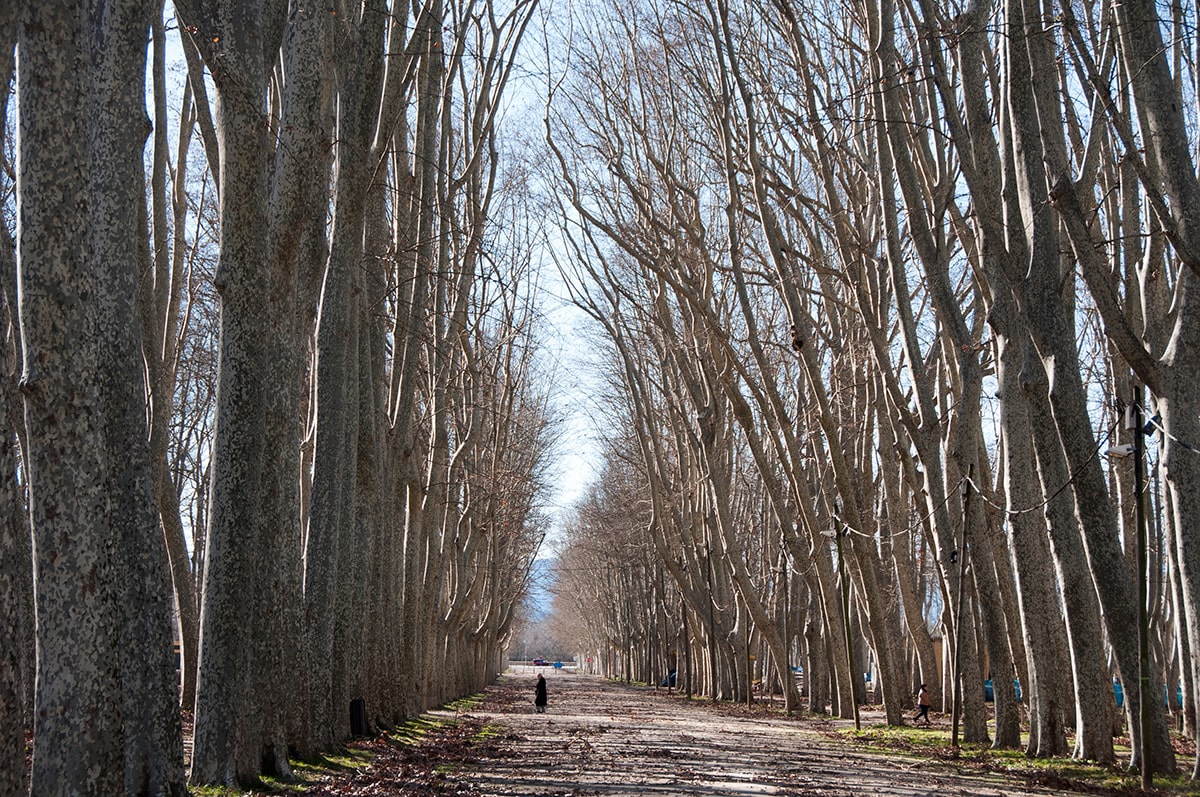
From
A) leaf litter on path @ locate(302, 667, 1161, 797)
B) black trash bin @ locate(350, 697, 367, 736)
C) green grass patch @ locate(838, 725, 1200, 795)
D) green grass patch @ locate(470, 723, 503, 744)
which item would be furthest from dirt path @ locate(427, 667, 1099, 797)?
black trash bin @ locate(350, 697, 367, 736)

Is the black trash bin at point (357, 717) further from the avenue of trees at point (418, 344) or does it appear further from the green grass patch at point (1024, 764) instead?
the green grass patch at point (1024, 764)

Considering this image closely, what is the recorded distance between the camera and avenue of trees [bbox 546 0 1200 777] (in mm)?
10484

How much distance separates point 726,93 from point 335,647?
1051 centimetres

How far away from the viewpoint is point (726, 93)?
1762 cm

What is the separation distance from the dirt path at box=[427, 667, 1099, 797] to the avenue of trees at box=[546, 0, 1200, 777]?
1.69 m

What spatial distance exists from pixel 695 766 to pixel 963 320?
22.0 ft

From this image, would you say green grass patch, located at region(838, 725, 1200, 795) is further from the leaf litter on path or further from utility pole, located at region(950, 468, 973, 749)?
utility pole, located at region(950, 468, 973, 749)

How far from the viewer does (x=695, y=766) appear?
→ 12.1 metres

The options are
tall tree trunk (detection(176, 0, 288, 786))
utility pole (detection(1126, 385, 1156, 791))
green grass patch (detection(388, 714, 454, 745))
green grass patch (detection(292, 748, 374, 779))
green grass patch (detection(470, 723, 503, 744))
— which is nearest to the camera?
tall tree trunk (detection(176, 0, 288, 786))

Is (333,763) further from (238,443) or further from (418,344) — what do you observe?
(418,344)

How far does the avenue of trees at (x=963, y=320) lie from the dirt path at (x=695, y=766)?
1.69 meters

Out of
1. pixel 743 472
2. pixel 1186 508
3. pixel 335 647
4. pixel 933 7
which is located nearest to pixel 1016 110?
pixel 933 7

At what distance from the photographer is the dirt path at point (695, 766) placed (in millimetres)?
9789

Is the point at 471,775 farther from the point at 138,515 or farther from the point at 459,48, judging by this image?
the point at 459,48
